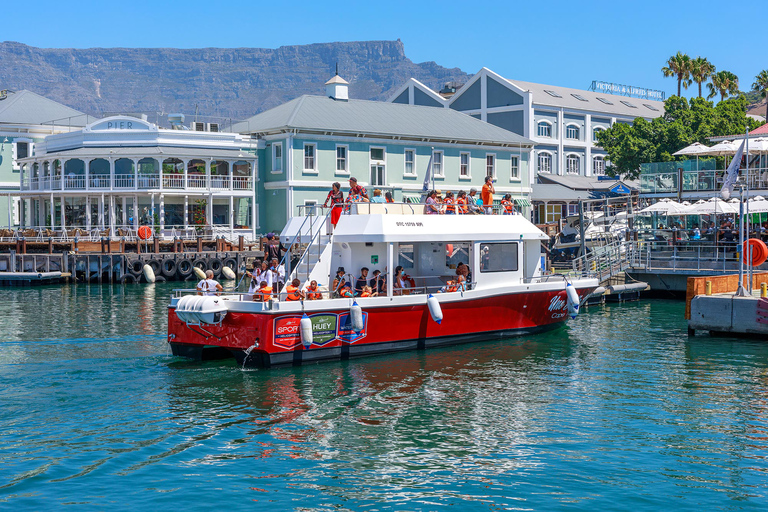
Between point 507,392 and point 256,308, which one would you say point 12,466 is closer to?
point 256,308

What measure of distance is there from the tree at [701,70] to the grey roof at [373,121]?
18.7 meters

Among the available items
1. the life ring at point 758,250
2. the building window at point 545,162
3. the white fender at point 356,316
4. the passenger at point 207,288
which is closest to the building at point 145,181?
the building window at point 545,162

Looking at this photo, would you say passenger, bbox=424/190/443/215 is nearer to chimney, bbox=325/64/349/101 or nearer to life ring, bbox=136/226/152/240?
life ring, bbox=136/226/152/240

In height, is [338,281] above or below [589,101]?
below

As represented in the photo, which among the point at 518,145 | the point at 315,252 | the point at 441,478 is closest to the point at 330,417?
the point at 441,478

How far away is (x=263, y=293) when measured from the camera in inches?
699

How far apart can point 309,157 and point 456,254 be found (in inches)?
1178

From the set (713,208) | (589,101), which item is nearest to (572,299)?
(713,208)

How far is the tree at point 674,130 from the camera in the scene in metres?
59.7

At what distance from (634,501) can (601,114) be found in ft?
221

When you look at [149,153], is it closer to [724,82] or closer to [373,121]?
[373,121]

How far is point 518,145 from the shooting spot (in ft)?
199

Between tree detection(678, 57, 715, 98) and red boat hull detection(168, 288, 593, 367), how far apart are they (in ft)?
174

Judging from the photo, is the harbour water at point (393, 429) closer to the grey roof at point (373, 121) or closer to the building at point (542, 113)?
the grey roof at point (373, 121)
